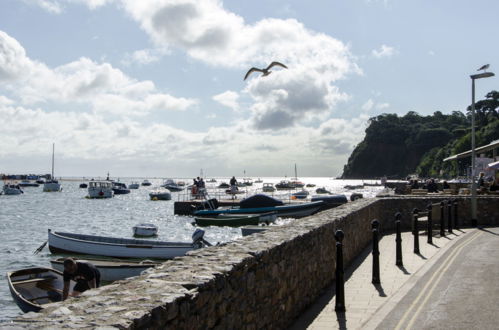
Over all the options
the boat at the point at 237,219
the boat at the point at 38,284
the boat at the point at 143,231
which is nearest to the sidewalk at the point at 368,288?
the boat at the point at 38,284

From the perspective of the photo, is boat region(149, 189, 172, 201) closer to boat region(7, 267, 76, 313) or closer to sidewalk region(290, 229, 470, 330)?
boat region(7, 267, 76, 313)

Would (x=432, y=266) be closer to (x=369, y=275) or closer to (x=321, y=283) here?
(x=369, y=275)

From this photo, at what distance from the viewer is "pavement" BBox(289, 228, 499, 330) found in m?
8.09

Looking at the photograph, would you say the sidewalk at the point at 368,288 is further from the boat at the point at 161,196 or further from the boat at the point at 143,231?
the boat at the point at 161,196

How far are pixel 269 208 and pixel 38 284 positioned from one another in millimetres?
32713

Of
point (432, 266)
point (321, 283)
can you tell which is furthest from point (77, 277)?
point (432, 266)

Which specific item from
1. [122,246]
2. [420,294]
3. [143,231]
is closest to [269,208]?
[143,231]

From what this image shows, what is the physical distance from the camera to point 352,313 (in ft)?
28.8

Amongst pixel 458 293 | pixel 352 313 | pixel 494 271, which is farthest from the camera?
pixel 494 271

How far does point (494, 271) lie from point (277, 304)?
280 inches

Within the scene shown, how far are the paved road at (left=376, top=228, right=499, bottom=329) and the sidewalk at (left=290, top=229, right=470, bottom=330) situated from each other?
0.24 m

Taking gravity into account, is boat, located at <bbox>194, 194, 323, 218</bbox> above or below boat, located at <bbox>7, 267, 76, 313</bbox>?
above

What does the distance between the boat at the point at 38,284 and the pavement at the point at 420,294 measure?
838 cm

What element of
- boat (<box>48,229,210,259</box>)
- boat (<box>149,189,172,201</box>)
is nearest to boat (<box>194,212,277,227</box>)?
boat (<box>48,229,210,259</box>)
